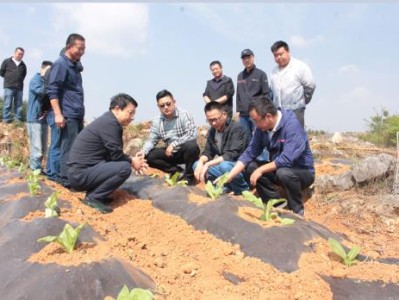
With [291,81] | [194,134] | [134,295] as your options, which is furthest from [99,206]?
[291,81]

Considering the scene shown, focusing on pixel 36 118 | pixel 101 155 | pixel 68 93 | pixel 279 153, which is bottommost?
pixel 101 155

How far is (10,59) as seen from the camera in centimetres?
970

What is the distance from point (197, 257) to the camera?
3250 millimetres

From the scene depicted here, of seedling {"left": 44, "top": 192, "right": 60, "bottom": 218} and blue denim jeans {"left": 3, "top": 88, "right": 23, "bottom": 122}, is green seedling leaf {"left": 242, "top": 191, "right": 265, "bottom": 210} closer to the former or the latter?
seedling {"left": 44, "top": 192, "right": 60, "bottom": 218}

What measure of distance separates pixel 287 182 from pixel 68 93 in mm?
2955

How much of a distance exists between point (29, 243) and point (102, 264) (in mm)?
751

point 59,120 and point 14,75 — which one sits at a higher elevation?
point 14,75

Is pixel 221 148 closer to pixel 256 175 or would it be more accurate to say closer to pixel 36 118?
pixel 256 175

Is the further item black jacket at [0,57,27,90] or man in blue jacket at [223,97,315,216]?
black jacket at [0,57,27,90]

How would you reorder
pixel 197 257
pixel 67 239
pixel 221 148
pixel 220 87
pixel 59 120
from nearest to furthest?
pixel 67 239 → pixel 197 257 → pixel 59 120 → pixel 221 148 → pixel 220 87

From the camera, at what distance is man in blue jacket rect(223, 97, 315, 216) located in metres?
4.35

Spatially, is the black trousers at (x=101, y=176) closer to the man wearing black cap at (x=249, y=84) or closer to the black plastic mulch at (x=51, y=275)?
the black plastic mulch at (x=51, y=275)

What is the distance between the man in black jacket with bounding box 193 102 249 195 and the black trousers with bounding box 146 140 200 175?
323 mm

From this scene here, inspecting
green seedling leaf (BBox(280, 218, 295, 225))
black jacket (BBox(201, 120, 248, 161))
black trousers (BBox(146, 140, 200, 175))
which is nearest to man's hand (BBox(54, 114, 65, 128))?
black trousers (BBox(146, 140, 200, 175))
